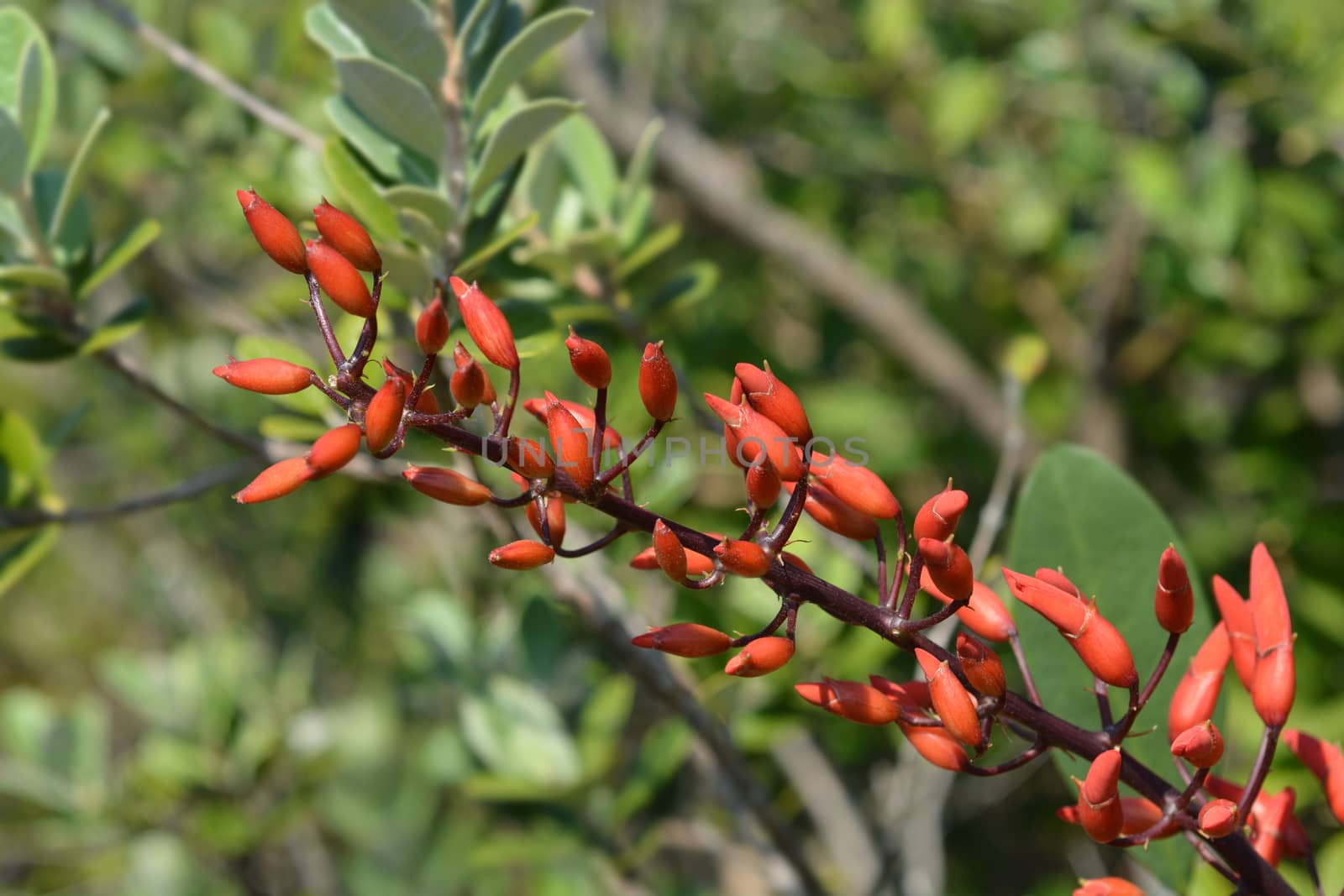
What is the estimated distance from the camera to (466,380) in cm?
73

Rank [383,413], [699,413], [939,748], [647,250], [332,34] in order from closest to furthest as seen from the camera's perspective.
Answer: [383,413]
[939,748]
[332,34]
[647,250]
[699,413]

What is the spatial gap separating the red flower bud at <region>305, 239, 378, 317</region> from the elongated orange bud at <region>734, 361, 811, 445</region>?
0.26m

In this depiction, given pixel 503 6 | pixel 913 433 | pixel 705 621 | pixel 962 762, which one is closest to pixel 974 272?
pixel 913 433

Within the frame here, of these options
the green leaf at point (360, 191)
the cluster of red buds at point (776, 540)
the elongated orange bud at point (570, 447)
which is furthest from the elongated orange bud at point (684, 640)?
the green leaf at point (360, 191)

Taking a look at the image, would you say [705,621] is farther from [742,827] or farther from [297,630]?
[297,630]

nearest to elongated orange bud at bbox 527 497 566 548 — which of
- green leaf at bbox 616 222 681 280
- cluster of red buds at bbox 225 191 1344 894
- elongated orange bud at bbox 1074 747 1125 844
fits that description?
cluster of red buds at bbox 225 191 1344 894

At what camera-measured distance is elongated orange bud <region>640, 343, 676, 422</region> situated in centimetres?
78

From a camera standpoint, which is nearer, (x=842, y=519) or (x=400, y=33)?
(x=842, y=519)

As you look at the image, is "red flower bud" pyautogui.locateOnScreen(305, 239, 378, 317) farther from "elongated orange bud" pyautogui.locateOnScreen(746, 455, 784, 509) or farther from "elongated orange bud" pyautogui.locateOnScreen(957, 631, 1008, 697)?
"elongated orange bud" pyautogui.locateOnScreen(957, 631, 1008, 697)

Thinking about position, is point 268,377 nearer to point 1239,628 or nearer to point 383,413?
point 383,413

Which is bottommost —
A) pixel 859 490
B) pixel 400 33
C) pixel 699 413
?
pixel 699 413

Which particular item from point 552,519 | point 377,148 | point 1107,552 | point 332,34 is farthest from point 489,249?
point 1107,552

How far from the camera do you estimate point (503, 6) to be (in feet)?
4.07

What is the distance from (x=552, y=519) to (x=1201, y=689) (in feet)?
1.71
